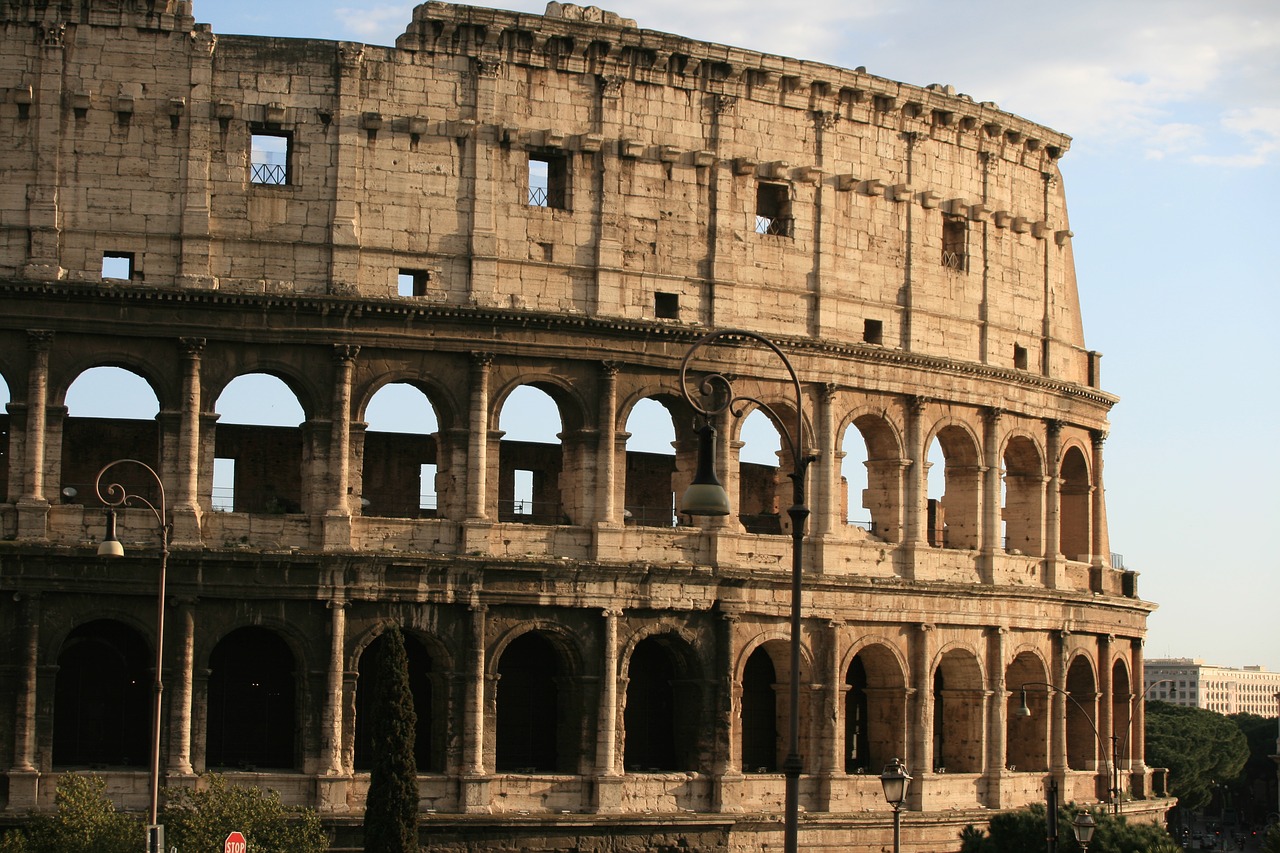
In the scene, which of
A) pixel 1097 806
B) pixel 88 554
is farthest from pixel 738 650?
pixel 88 554

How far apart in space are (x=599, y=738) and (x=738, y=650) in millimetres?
3767

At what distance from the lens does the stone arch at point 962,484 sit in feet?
165

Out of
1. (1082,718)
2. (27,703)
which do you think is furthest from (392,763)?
(1082,718)

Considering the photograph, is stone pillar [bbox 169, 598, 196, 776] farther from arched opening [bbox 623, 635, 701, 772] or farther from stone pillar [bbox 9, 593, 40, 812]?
arched opening [bbox 623, 635, 701, 772]

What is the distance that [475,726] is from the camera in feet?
139

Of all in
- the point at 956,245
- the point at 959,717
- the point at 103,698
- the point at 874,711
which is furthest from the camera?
the point at 956,245

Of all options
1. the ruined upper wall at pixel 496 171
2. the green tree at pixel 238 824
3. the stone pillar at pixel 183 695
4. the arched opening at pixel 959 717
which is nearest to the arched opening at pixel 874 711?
the arched opening at pixel 959 717

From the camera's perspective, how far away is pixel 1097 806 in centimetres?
4941

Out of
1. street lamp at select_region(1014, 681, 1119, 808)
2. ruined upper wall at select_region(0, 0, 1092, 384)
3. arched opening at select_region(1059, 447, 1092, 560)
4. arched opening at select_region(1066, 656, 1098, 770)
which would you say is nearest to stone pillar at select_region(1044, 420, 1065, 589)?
arched opening at select_region(1059, 447, 1092, 560)

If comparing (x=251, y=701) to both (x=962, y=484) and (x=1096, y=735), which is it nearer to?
(x=962, y=484)

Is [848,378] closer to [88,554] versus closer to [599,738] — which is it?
[599,738]

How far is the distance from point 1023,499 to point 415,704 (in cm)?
1713

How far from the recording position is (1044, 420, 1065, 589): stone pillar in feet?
171

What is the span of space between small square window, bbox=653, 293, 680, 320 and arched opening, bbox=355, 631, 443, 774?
8.81 metres
